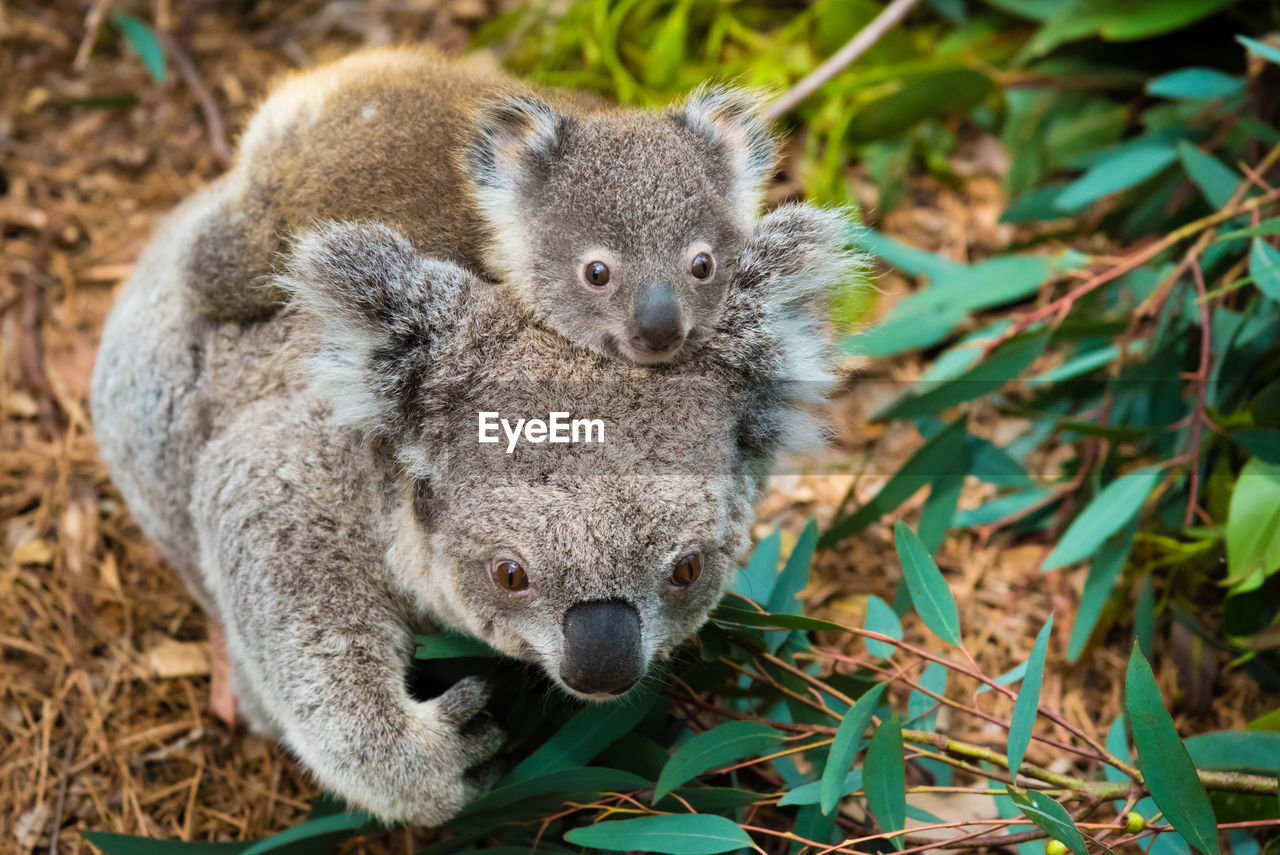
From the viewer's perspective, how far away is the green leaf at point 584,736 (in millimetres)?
2010

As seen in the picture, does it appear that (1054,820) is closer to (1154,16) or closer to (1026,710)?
(1026,710)

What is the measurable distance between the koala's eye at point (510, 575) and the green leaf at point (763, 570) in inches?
30.5

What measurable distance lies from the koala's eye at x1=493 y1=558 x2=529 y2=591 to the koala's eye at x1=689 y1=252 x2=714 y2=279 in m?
0.76

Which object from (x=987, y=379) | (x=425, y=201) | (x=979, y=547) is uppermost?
(x=425, y=201)

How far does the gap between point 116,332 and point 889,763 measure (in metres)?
2.19

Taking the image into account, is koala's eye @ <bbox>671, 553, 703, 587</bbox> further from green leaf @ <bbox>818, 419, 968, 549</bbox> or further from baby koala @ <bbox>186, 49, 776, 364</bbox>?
green leaf @ <bbox>818, 419, 968, 549</bbox>

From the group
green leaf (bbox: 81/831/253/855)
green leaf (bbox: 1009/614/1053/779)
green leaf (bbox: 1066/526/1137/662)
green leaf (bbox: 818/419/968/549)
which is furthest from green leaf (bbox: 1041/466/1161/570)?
green leaf (bbox: 81/831/253/855)

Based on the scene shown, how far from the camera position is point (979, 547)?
3.34 m

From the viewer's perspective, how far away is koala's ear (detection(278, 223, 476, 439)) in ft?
5.84

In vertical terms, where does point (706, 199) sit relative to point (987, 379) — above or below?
above

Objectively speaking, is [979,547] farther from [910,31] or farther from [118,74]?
[118,74]

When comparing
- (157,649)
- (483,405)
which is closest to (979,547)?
(483,405)

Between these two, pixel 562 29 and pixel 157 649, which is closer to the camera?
pixel 157 649

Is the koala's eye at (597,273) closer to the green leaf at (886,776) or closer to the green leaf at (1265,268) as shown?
the green leaf at (886,776)
